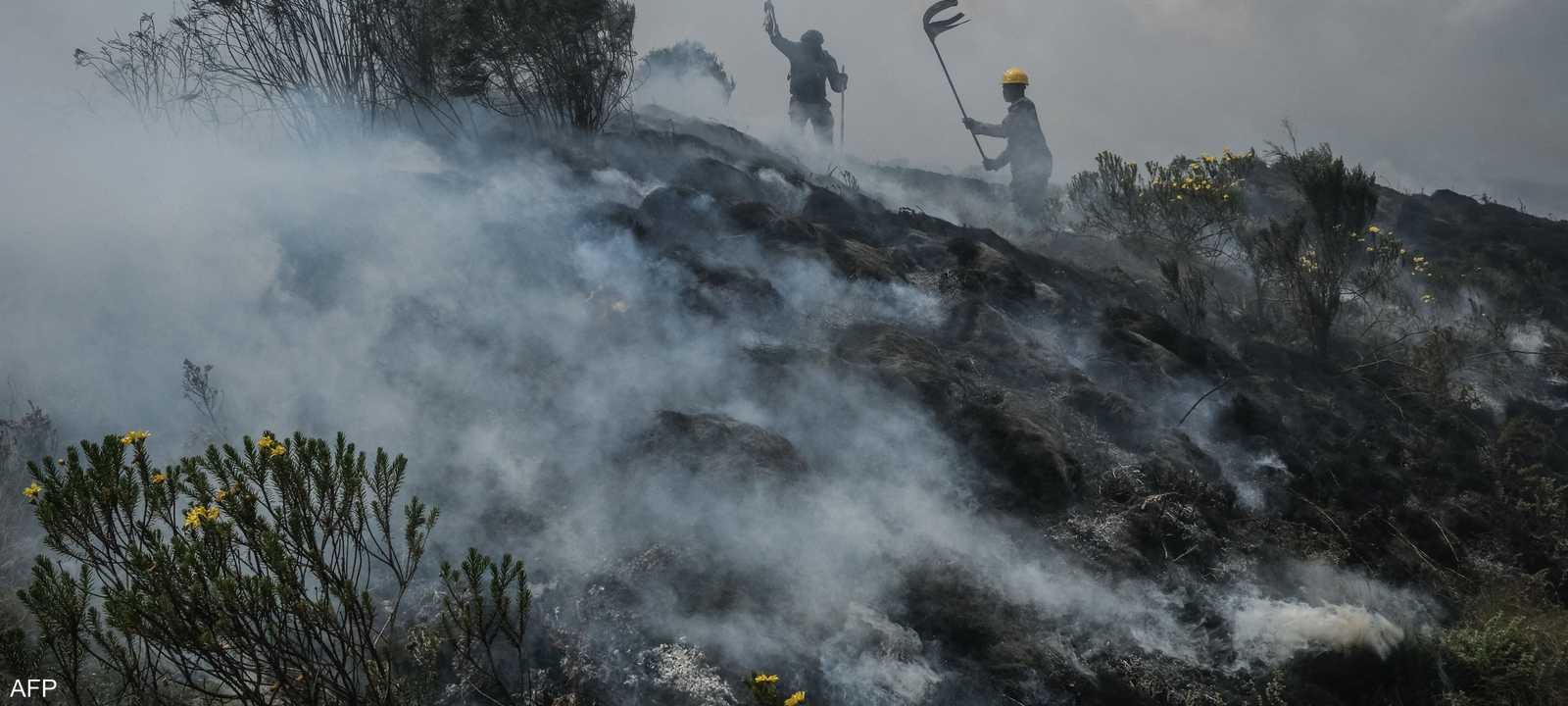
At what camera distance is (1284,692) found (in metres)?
4.07

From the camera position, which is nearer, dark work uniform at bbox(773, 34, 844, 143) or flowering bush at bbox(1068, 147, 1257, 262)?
flowering bush at bbox(1068, 147, 1257, 262)

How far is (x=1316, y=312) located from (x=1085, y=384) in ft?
9.13

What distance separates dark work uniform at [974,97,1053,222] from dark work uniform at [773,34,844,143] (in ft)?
10.6

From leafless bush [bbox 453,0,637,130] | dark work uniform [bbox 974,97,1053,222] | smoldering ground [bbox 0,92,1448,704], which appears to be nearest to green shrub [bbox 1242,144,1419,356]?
smoldering ground [bbox 0,92,1448,704]

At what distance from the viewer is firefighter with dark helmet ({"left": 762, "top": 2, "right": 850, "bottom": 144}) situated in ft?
47.2

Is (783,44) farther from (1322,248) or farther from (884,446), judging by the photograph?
(884,446)

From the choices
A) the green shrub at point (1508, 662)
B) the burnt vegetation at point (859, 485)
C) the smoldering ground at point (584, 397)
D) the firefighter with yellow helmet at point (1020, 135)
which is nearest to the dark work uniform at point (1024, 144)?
the firefighter with yellow helmet at point (1020, 135)

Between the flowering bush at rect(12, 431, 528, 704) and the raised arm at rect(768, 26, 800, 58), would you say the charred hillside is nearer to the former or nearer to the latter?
the flowering bush at rect(12, 431, 528, 704)

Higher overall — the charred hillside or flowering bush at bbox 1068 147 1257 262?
flowering bush at bbox 1068 147 1257 262

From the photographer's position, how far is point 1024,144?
40.4 ft

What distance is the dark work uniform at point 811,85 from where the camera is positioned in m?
14.4

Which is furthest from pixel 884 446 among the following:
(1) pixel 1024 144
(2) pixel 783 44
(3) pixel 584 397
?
(2) pixel 783 44

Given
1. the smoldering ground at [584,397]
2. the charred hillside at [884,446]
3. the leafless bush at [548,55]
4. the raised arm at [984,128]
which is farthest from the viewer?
the raised arm at [984,128]

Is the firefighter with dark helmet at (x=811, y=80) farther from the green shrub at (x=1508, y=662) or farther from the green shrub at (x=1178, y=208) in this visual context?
the green shrub at (x=1508, y=662)
